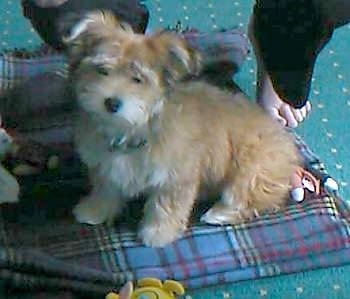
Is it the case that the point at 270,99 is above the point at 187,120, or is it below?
below

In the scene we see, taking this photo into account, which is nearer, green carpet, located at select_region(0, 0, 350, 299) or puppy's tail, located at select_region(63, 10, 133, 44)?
puppy's tail, located at select_region(63, 10, 133, 44)

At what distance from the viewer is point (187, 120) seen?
1838 mm

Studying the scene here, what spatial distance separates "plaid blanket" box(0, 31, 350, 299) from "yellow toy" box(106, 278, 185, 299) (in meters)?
0.05

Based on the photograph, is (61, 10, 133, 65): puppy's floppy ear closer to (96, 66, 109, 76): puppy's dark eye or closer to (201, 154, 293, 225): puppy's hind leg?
(96, 66, 109, 76): puppy's dark eye

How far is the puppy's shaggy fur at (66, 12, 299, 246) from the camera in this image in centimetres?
169

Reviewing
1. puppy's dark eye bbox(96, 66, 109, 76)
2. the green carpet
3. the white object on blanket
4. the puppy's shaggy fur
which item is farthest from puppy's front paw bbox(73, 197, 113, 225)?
puppy's dark eye bbox(96, 66, 109, 76)

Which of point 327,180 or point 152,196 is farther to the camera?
point 327,180

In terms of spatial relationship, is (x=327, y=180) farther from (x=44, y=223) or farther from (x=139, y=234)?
(x=44, y=223)

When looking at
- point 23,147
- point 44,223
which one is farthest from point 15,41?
point 44,223

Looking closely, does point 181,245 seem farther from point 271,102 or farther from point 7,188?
point 271,102

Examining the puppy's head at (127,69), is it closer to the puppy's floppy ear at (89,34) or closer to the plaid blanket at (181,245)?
the puppy's floppy ear at (89,34)

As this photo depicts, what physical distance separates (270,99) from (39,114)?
594 mm

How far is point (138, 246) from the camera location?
1921 millimetres

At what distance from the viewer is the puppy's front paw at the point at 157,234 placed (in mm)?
1915
